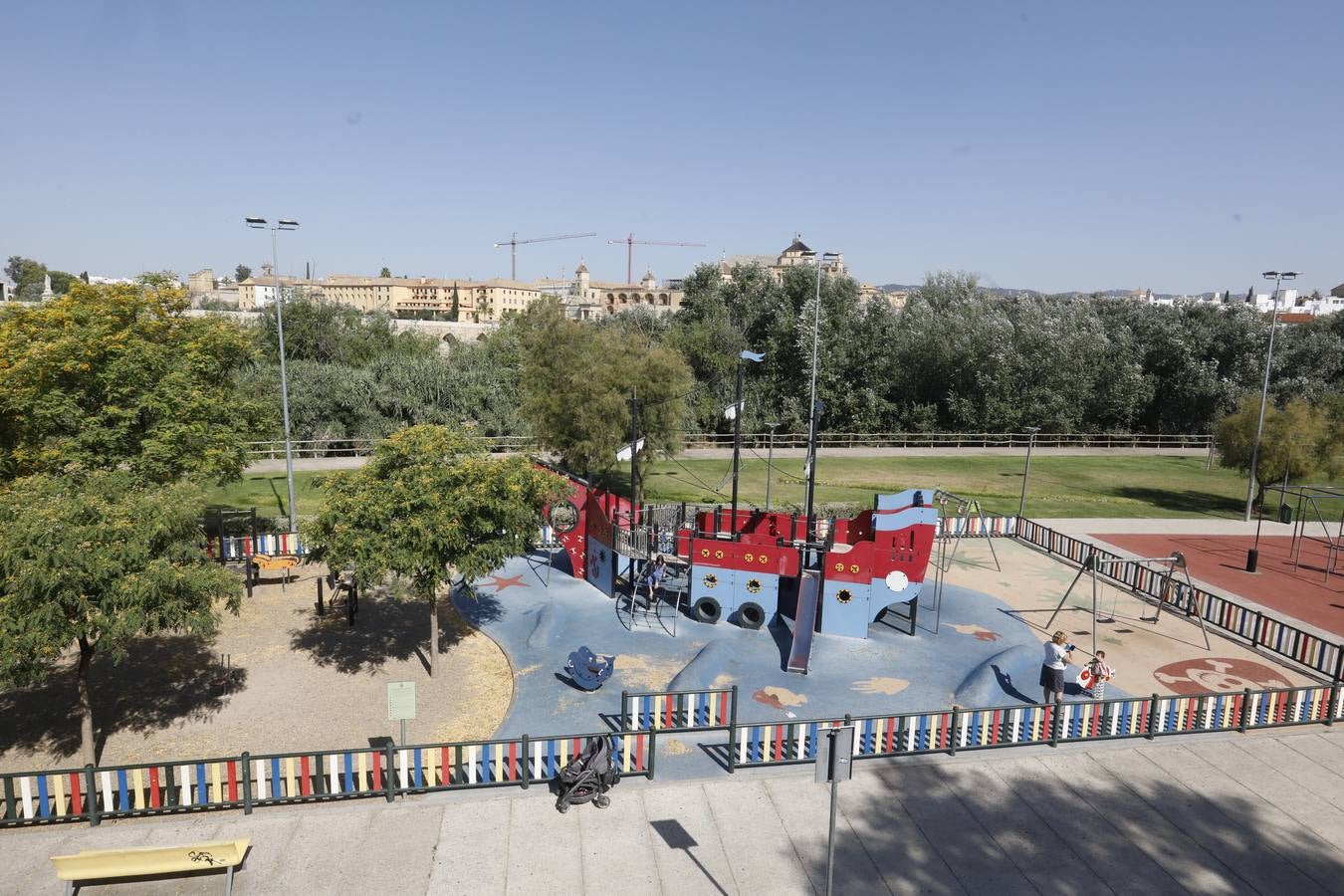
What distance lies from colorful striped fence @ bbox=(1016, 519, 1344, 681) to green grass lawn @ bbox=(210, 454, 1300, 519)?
24.6 ft

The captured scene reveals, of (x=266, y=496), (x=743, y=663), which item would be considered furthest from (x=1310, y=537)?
(x=266, y=496)

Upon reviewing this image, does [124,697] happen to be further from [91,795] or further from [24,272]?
[24,272]

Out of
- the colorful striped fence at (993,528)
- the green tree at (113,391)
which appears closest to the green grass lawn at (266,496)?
the green tree at (113,391)

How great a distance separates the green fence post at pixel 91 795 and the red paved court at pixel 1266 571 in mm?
25629

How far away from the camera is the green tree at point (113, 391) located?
18656 mm

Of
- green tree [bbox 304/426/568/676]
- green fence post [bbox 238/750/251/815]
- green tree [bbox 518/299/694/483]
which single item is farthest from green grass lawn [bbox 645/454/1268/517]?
green fence post [bbox 238/750/251/815]

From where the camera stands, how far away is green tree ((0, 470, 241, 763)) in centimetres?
1114

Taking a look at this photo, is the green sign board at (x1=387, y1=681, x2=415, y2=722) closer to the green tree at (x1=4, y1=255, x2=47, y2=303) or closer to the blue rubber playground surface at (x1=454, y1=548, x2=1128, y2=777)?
the blue rubber playground surface at (x1=454, y1=548, x2=1128, y2=777)

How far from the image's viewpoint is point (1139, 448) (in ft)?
173

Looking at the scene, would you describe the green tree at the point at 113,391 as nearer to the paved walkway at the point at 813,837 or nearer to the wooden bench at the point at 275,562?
the wooden bench at the point at 275,562

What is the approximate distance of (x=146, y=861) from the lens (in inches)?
367

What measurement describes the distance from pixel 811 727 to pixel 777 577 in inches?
246

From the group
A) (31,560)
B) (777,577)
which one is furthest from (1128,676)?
(31,560)

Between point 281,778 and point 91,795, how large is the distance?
7.28 feet
